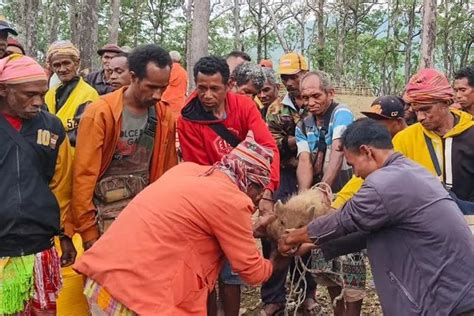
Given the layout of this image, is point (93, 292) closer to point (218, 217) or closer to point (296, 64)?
point (218, 217)

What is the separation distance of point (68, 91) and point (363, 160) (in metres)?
2.43

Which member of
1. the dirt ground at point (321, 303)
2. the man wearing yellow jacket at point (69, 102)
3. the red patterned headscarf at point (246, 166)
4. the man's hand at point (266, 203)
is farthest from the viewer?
the dirt ground at point (321, 303)

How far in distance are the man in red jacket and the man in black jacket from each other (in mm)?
921

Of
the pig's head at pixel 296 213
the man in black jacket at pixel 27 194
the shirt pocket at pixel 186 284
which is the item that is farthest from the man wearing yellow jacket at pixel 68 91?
the shirt pocket at pixel 186 284

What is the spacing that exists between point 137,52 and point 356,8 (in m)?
33.0

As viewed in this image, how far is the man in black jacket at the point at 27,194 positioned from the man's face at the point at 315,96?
1839 millimetres

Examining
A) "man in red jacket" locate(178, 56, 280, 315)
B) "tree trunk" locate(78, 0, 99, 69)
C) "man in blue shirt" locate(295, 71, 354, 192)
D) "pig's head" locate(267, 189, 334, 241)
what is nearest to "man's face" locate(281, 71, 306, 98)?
"man in blue shirt" locate(295, 71, 354, 192)

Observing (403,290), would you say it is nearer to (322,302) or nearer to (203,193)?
(203,193)

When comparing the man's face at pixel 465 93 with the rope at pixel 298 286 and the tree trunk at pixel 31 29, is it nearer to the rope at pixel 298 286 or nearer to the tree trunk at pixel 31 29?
the rope at pixel 298 286

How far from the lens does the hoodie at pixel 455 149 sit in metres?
3.46

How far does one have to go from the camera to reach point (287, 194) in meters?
4.66

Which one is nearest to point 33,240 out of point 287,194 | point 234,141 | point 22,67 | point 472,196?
point 22,67

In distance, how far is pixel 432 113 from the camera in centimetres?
348

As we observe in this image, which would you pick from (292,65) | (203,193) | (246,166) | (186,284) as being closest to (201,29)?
(292,65)
